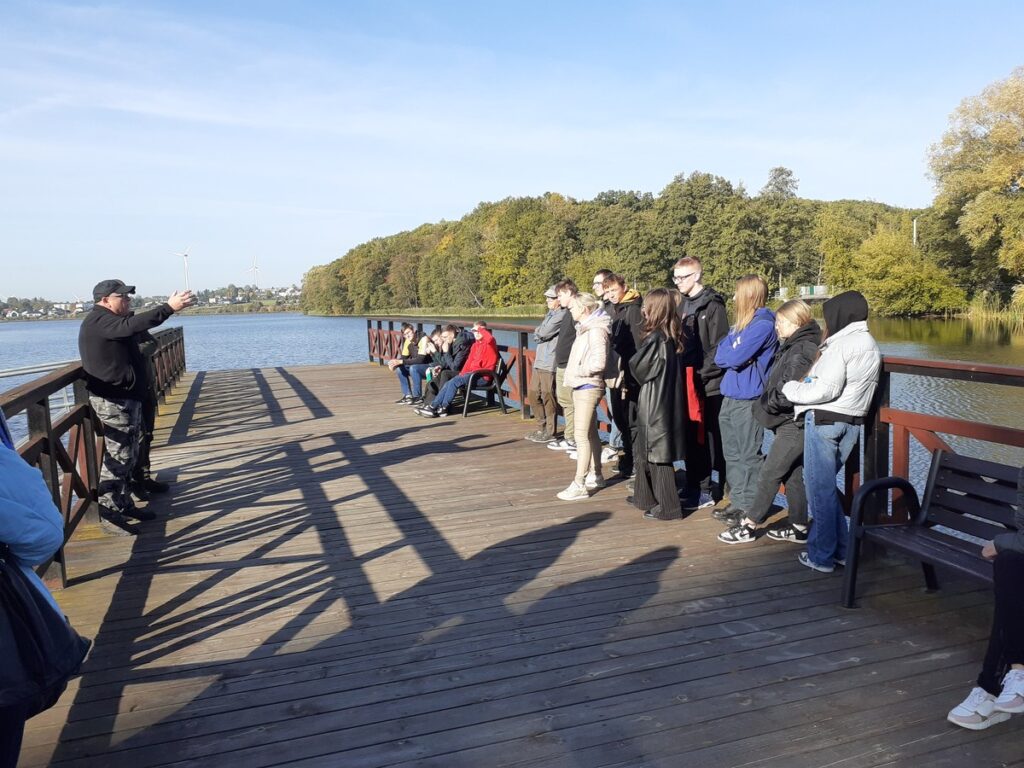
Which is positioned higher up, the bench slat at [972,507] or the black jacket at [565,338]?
the black jacket at [565,338]

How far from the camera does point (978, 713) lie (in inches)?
95.6

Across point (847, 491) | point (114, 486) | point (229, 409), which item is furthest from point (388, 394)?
point (847, 491)

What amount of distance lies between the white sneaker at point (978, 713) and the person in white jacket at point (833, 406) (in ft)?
4.45

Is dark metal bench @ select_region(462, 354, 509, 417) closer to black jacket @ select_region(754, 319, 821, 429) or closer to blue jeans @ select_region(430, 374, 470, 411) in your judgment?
blue jeans @ select_region(430, 374, 470, 411)

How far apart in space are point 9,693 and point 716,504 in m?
4.20

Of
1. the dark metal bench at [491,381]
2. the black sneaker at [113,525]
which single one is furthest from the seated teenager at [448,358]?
the black sneaker at [113,525]

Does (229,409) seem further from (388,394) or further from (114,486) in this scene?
(114,486)

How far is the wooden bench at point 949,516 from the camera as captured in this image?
3.03 metres

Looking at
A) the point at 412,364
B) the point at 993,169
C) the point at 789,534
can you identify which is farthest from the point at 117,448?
the point at 993,169

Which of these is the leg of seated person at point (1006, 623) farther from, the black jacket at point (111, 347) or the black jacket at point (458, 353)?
the black jacket at point (458, 353)

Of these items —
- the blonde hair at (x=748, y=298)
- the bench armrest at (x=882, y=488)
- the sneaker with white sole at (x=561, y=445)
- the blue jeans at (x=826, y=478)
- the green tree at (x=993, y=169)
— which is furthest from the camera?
the green tree at (x=993, y=169)

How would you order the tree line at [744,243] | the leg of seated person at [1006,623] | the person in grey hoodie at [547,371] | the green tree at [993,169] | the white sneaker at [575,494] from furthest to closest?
the tree line at [744,243], the green tree at [993,169], the person in grey hoodie at [547,371], the white sneaker at [575,494], the leg of seated person at [1006,623]

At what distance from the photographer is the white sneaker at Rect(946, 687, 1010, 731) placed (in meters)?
2.42

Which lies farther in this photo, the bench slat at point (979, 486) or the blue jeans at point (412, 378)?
the blue jeans at point (412, 378)
